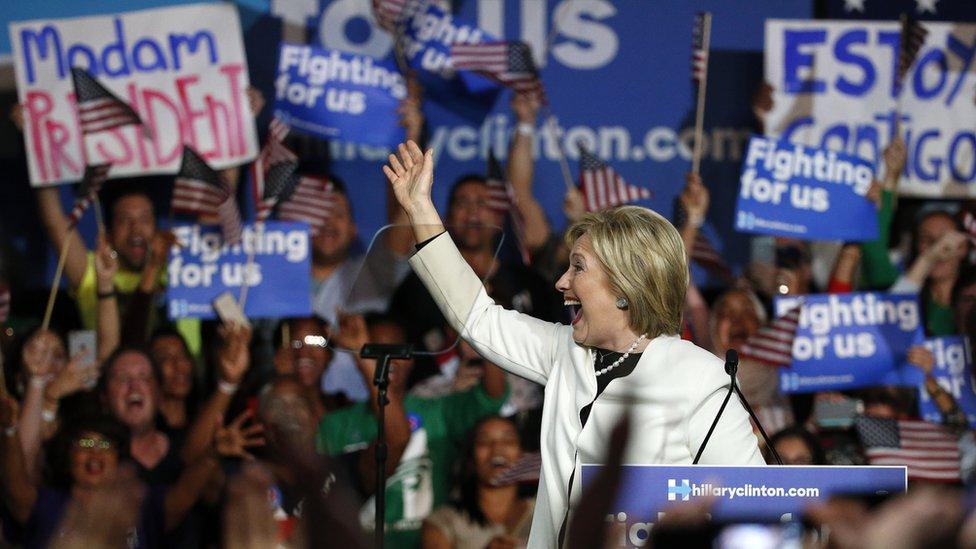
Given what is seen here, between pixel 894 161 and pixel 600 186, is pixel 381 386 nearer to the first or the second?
pixel 600 186

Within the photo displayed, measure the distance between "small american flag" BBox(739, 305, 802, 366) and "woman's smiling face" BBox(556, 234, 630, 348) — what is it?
306cm

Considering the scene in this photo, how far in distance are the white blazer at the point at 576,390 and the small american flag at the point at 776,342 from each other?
2.98 meters

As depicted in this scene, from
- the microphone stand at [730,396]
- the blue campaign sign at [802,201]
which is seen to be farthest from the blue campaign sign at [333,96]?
the microphone stand at [730,396]

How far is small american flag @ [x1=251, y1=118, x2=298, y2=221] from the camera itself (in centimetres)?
604

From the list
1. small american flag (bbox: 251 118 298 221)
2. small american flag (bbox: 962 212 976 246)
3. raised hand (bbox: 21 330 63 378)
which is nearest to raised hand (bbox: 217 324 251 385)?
small american flag (bbox: 251 118 298 221)

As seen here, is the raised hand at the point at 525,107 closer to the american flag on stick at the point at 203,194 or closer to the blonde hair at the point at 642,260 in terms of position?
the american flag on stick at the point at 203,194

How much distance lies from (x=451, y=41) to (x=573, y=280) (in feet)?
12.9

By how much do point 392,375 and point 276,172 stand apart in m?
1.64

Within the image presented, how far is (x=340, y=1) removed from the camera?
269 inches

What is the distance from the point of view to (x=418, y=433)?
5.32m

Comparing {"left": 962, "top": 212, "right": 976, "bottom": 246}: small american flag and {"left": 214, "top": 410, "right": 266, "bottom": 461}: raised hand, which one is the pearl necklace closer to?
{"left": 214, "top": 410, "right": 266, "bottom": 461}: raised hand

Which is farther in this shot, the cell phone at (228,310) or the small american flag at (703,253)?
the small american flag at (703,253)

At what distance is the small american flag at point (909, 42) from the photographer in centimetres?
623

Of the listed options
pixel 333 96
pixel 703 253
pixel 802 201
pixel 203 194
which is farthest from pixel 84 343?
pixel 802 201
